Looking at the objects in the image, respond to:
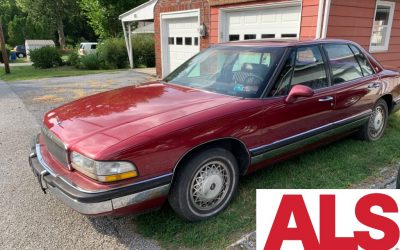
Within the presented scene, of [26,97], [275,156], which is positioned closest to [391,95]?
[275,156]

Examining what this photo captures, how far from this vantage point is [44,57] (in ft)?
68.9

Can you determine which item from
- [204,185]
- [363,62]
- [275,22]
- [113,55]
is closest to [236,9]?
[275,22]

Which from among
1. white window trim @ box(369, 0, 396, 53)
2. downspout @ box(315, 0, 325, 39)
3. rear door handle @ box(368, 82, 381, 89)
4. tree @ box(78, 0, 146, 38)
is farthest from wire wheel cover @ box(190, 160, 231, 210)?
tree @ box(78, 0, 146, 38)

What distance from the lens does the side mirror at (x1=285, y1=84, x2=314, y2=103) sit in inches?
127

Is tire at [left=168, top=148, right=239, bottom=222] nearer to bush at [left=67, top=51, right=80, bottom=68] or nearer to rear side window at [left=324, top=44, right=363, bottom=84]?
rear side window at [left=324, top=44, right=363, bottom=84]

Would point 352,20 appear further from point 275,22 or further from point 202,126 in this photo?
point 202,126

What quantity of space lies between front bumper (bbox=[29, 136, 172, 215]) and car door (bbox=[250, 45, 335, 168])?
105 cm

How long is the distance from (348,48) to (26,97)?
8.49 meters

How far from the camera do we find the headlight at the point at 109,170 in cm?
237

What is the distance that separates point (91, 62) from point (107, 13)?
26.6 ft

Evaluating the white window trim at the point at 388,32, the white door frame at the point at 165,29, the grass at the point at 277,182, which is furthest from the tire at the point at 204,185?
the white door frame at the point at 165,29

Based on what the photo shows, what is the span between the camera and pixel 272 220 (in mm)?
2473

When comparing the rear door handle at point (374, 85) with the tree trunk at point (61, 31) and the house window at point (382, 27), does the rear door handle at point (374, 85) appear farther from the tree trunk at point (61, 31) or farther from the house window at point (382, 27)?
the tree trunk at point (61, 31)

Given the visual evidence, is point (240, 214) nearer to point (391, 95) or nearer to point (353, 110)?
point (353, 110)
